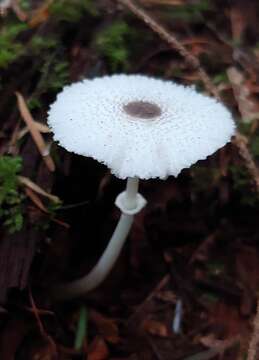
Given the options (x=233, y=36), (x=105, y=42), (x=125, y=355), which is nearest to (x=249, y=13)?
(x=233, y=36)

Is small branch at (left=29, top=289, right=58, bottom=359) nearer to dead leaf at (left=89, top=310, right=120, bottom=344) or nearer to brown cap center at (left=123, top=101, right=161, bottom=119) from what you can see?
dead leaf at (left=89, top=310, right=120, bottom=344)

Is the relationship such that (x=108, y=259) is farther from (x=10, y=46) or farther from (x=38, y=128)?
(x=10, y=46)

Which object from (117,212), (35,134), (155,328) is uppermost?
(35,134)

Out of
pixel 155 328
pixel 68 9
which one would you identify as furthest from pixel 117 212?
pixel 68 9

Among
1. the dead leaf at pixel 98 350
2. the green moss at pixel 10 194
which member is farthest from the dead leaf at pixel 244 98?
the dead leaf at pixel 98 350

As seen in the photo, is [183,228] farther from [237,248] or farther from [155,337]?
[155,337]

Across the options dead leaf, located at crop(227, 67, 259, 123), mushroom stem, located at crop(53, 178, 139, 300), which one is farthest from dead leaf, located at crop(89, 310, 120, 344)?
dead leaf, located at crop(227, 67, 259, 123)

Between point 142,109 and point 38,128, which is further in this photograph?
point 38,128
